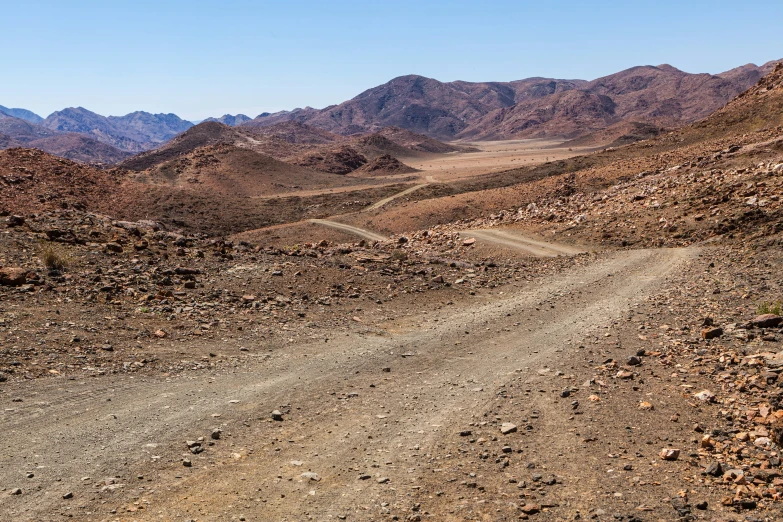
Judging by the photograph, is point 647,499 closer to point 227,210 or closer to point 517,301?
point 517,301

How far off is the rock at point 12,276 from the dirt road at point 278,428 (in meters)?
4.94

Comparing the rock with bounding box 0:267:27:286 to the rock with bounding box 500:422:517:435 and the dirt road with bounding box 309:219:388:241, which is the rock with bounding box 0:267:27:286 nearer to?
the rock with bounding box 500:422:517:435

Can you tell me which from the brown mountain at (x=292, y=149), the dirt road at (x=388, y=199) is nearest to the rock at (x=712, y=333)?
the dirt road at (x=388, y=199)

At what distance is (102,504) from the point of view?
21.7ft

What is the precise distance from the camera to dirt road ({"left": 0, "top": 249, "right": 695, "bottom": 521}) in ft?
22.1

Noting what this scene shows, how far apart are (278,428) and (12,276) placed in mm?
8301

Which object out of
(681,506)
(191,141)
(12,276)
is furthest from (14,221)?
(191,141)

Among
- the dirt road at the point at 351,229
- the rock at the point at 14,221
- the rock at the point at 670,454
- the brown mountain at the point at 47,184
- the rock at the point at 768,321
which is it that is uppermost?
the brown mountain at the point at 47,184

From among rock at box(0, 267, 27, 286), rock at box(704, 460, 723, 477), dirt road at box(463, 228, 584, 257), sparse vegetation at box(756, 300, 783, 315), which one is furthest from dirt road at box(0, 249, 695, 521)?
dirt road at box(463, 228, 584, 257)

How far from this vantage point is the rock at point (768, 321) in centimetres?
1134

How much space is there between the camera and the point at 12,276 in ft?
44.3

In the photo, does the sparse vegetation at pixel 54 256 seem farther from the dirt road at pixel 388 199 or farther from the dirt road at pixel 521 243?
the dirt road at pixel 388 199

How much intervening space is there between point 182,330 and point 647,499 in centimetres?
909

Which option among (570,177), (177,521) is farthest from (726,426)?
(570,177)
